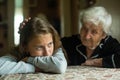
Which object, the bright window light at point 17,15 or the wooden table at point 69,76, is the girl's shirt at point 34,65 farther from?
the bright window light at point 17,15

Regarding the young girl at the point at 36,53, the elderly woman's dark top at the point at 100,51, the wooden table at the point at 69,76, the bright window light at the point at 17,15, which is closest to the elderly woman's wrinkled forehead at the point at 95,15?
the elderly woman's dark top at the point at 100,51

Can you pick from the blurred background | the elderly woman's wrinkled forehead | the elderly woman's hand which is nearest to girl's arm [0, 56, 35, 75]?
the elderly woman's hand

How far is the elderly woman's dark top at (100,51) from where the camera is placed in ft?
5.65

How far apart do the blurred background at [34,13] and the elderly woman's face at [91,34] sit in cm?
232

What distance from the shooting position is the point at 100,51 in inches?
72.3

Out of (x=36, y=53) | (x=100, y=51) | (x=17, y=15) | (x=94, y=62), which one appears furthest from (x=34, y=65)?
(x=17, y=15)

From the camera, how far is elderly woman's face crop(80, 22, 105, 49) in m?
1.83

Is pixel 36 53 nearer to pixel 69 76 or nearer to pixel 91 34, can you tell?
pixel 69 76

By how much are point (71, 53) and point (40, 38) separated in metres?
0.51

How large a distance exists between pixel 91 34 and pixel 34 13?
9.06 feet

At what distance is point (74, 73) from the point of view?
1404 millimetres

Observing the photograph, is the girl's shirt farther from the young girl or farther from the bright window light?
the bright window light

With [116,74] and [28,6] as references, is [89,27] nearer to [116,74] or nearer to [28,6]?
[116,74]

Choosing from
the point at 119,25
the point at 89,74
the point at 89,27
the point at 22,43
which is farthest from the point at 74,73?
the point at 119,25
